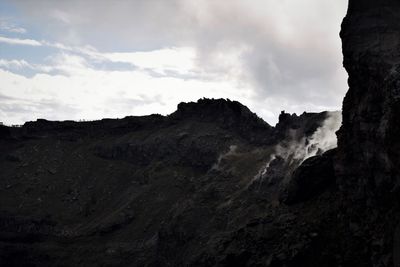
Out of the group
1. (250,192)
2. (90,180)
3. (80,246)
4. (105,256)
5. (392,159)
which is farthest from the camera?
(90,180)

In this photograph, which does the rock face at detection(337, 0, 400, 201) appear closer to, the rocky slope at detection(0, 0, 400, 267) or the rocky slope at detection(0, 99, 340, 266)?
the rocky slope at detection(0, 0, 400, 267)

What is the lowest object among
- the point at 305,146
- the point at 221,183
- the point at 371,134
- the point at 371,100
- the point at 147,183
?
the point at 221,183

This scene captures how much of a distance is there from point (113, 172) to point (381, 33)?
63.0 m

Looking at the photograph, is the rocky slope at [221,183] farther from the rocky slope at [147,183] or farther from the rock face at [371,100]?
the rocky slope at [147,183]

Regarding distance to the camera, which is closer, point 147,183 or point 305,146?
point 305,146

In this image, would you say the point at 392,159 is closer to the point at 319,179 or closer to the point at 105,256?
the point at 319,179

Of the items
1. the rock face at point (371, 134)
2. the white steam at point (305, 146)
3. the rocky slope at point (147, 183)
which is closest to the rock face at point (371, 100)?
the rock face at point (371, 134)

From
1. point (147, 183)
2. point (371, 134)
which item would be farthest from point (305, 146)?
point (371, 134)

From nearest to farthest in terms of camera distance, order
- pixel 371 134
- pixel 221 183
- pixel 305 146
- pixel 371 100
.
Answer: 1. pixel 371 134
2. pixel 371 100
3. pixel 305 146
4. pixel 221 183

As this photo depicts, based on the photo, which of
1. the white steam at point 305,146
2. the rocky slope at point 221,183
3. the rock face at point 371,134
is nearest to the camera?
the rock face at point 371,134

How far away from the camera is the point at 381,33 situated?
3222 cm

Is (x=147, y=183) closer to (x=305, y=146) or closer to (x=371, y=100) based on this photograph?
(x=305, y=146)

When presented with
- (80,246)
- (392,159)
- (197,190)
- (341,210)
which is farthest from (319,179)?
(80,246)

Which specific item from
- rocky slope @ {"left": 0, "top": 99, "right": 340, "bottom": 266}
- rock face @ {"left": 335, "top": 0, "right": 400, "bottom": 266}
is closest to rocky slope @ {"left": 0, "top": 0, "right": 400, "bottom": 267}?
rock face @ {"left": 335, "top": 0, "right": 400, "bottom": 266}
